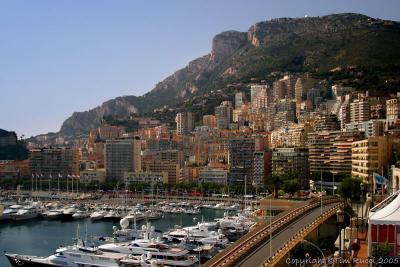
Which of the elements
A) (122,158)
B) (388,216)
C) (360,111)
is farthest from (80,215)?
(388,216)

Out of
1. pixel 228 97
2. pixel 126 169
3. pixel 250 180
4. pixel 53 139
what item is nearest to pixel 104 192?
pixel 126 169

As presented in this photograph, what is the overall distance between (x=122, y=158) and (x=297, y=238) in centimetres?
6460

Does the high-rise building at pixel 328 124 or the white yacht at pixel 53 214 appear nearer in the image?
the white yacht at pixel 53 214

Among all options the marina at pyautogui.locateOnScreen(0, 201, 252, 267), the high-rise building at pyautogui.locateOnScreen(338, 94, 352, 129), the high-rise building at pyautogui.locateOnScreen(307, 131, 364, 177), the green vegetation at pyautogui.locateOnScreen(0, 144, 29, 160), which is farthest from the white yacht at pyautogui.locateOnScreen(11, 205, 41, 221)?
the green vegetation at pyautogui.locateOnScreen(0, 144, 29, 160)

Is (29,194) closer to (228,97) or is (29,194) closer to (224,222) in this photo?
(224,222)

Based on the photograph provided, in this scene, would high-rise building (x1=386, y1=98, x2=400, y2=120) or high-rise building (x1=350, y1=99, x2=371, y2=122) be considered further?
high-rise building (x1=350, y1=99, x2=371, y2=122)

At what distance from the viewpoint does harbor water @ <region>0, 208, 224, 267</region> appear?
39250 millimetres

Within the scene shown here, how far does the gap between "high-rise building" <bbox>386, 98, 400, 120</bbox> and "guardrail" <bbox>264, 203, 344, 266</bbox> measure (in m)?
34.2

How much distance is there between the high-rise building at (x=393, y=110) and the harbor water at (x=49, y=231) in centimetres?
2267

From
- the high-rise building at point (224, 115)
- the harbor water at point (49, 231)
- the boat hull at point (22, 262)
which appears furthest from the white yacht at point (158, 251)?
the high-rise building at point (224, 115)

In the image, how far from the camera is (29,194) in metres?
79.0

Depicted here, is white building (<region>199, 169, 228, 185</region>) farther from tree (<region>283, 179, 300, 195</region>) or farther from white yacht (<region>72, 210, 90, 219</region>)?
tree (<region>283, 179, 300, 195</region>)

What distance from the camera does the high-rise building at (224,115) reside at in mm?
113938

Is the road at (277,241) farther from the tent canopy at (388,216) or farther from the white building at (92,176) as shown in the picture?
the white building at (92,176)
